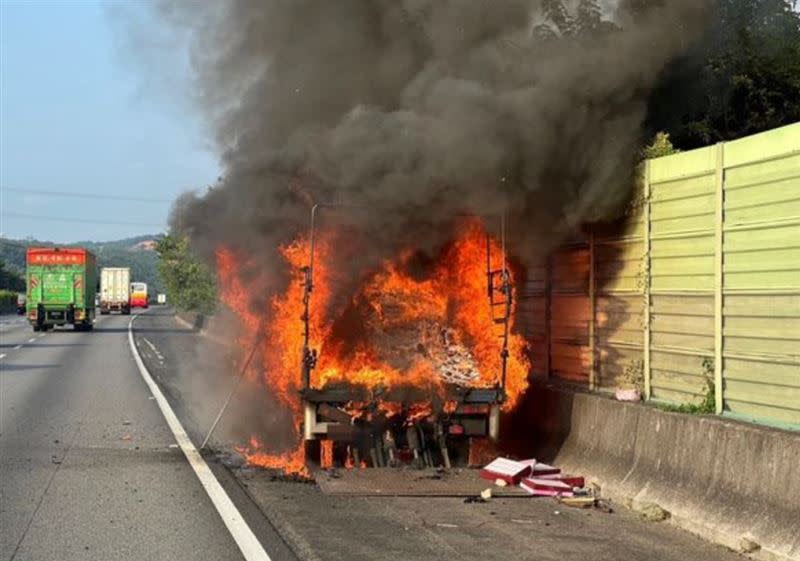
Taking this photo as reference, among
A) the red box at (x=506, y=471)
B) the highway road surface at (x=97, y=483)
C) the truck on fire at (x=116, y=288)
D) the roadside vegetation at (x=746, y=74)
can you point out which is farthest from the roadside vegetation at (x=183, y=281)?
the red box at (x=506, y=471)

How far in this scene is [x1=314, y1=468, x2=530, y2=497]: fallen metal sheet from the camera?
9016 mm

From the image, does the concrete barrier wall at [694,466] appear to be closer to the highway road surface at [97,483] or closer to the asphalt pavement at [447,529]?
the asphalt pavement at [447,529]

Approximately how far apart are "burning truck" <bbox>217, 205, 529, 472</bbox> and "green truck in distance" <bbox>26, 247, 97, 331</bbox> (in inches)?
1454

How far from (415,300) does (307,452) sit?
6.41ft

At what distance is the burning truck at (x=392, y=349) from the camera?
9875 millimetres

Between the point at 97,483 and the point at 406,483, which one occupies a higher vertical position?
the point at 406,483

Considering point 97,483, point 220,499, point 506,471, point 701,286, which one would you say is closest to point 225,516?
point 220,499

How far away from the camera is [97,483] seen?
987 centimetres

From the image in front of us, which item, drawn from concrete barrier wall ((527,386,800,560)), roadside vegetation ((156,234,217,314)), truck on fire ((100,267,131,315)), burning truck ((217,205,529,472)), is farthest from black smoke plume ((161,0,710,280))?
truck on fire ((100,267,131,315))

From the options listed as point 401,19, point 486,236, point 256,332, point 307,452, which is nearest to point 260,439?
point 256,332

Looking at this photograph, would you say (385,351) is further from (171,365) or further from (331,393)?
(171,365)

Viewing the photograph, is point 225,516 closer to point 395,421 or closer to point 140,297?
point 395,421

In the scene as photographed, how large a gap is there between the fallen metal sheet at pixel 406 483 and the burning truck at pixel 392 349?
0.28 meters

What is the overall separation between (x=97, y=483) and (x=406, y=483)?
2989 millimetres
